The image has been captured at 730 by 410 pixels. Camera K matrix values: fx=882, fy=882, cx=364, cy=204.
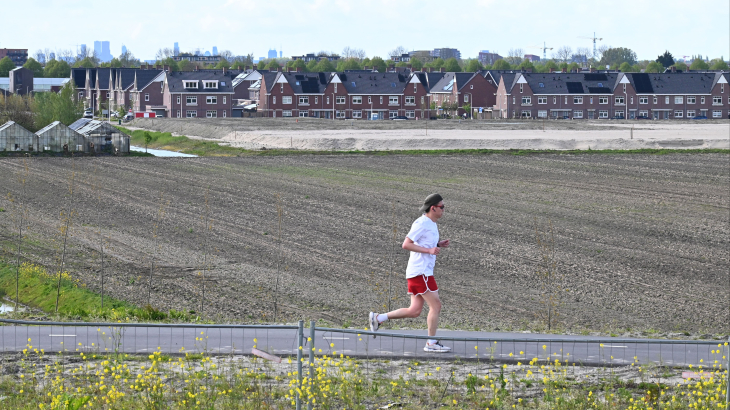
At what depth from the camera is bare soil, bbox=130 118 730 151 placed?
67.1m

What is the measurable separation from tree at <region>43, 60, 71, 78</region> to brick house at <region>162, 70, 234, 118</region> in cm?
7135

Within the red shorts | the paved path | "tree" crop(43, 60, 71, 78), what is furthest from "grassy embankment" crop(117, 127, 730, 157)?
"tree" crop(43, 60, 71, 78)

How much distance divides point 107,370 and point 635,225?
75.4 ft

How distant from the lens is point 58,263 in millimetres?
22688

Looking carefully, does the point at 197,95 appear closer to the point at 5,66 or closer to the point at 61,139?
the point at 61,139

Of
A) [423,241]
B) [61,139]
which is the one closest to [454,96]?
[61,139]

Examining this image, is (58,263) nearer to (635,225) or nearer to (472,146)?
(635,225)

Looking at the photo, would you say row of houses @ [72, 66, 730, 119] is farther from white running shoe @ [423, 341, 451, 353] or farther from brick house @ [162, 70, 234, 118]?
white running shoe @ [423, 341, 451, 353]

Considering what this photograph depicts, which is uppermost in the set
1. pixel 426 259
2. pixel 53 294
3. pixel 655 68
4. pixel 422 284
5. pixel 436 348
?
pixel 655 68

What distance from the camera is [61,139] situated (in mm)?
59781

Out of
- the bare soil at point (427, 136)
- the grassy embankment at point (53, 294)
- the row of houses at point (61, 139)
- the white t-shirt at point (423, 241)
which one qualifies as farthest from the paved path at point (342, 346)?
the bare soil at point (427, 136)

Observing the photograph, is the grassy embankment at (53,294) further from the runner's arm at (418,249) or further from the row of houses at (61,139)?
the row of houses at (61,139)

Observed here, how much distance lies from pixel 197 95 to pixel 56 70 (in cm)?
7764

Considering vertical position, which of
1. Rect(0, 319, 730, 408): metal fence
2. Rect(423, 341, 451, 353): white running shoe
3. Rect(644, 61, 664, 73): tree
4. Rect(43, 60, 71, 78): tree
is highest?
Rect(43, 60, 71, 78): tree
